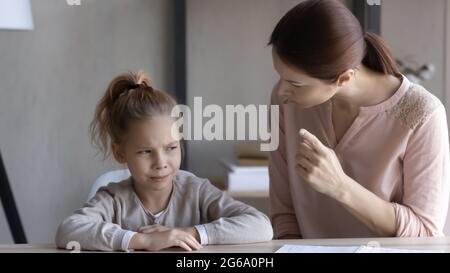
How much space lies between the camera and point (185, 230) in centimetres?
83

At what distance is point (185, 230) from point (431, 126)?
31cm

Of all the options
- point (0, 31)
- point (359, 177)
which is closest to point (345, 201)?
point (359, 177)

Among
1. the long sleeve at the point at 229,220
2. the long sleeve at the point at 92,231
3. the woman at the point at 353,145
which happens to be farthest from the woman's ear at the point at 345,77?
the long sleeve at the point at 92,231

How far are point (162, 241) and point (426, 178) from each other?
324 millimetres

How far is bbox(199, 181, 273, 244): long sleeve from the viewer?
83cm

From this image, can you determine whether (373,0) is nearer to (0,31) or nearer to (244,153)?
(244,153)

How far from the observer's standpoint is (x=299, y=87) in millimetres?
865

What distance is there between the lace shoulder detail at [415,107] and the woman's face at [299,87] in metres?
0.09

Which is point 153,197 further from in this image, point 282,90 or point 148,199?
point 282,90

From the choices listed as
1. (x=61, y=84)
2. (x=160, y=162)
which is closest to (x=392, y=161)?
(x=160, y=162)

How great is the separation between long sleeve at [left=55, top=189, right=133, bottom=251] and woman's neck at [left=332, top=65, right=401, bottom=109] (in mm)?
301

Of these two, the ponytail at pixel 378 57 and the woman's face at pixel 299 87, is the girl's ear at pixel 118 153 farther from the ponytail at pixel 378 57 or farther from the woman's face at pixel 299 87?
the ponytail at pixel 378 57

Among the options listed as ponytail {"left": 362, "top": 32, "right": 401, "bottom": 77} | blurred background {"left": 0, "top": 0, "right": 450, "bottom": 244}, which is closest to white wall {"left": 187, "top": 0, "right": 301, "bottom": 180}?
blurred background {"left": 0, "top": 0, "right": 450, "bottom": 244}

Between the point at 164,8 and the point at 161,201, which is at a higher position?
the point at 164,8
